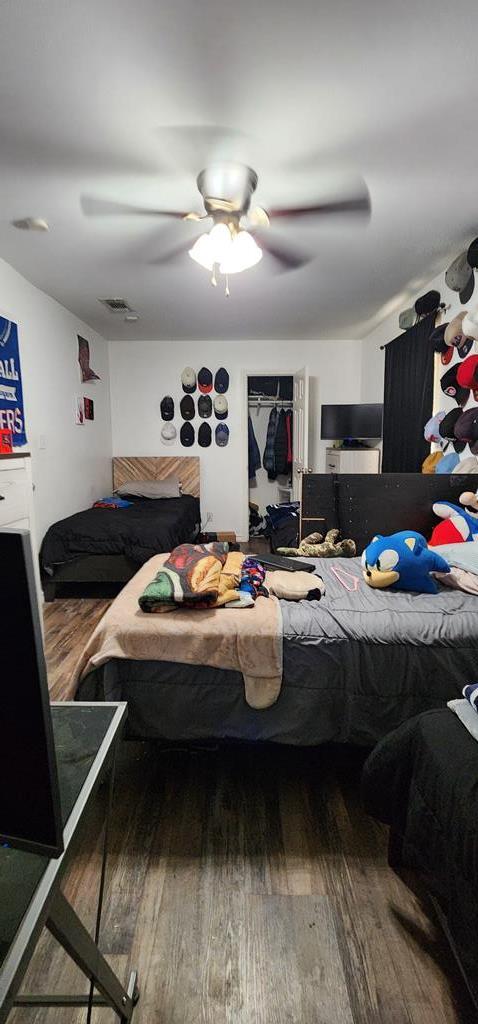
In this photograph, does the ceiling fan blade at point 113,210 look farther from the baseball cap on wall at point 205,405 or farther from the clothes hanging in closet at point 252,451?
the clothes hanging in closet at point 252,451

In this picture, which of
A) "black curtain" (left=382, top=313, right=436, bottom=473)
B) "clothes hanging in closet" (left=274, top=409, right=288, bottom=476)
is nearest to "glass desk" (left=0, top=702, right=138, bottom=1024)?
"black curtain" (left=382, top=313, right=436, bottom=473)

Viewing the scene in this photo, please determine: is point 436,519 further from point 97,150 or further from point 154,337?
point 154,337

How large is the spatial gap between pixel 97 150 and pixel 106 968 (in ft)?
8.32

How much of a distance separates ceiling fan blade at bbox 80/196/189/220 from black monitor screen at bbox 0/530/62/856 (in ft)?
7.41

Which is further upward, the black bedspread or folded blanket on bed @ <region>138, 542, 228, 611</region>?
folded blanket on bed @ <region>138, 542, 228, 611</region>

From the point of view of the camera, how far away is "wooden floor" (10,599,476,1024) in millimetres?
968

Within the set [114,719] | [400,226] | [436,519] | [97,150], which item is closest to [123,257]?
[97,150]

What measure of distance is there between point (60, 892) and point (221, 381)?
4.81 m

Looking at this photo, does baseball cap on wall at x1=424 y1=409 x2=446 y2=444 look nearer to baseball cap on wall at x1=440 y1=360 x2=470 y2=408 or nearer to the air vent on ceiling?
baseball cap on wall at x1=440 y1=360 x2=470 y2=408

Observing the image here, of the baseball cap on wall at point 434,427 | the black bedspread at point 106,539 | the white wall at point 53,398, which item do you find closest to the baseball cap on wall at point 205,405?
the white wall at point 53,398

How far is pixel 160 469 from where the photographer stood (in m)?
5.13

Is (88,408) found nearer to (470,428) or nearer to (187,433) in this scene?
(187,433)

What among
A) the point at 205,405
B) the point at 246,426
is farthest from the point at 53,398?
the point at 246,426

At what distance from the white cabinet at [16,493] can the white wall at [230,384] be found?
269 centimetres
